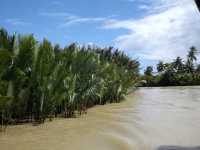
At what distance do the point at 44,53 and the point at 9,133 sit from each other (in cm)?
281

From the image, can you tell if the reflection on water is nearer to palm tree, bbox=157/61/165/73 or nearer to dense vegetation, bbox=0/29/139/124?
dense vegetation, bbox=0/29/139/124

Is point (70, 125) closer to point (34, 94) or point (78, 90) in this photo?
point (34, 94)

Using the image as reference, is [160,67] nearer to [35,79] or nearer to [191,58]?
[191,58]

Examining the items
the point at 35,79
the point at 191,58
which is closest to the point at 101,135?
the point at 35,79

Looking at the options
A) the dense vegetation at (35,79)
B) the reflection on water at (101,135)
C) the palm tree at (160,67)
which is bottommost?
the reflection on water at (101,135)

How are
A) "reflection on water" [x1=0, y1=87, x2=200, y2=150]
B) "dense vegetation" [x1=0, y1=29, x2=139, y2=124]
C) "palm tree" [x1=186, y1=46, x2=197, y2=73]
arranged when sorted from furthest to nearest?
"palm tree" [x1=186, y1=46, x2=197, y2=73] < "dense vegetation" [x1=0, y1=29, x2=139, y2=124] < "reflection on water" [x1=0, y1=87, x2=200, y2=150]

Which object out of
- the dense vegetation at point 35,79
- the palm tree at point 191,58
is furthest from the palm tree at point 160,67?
the dense vegetation at point 35,79

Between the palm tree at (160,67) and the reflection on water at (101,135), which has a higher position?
the palm tree at (160,67)

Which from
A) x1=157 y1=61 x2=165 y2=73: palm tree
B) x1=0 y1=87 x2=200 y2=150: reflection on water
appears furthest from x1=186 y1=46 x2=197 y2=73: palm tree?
x1=0 y1=87 x2=200 y2=150: reflection on water

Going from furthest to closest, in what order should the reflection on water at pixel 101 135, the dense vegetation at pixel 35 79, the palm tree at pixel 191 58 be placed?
the palm tree at pixel 191 58 < the dense vegetation at pixel 35 79 < the reflection on water at pixel 101 135

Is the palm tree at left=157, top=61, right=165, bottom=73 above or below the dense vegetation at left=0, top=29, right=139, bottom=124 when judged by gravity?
above

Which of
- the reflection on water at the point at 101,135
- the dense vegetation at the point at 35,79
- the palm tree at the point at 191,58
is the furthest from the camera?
the palm tree at the point at 191,58

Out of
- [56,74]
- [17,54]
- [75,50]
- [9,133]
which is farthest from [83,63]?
[9,133]

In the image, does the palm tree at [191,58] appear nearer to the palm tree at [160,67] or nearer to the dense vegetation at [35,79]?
the palm tree at [160,67]
